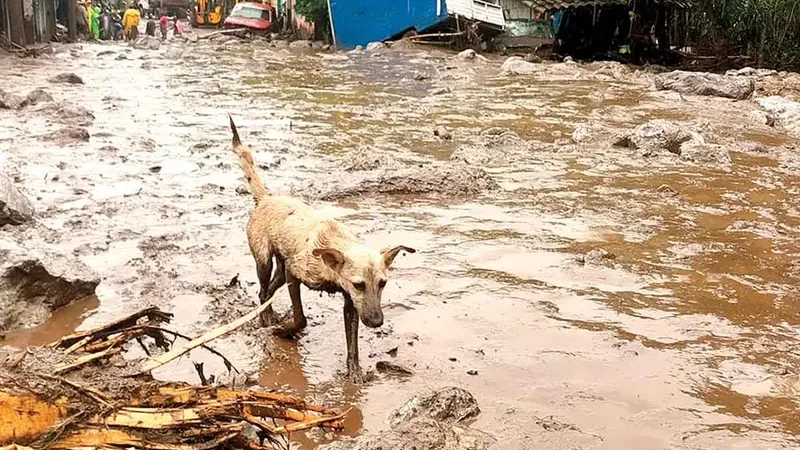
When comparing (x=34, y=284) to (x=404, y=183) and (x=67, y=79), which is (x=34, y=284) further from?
(x=67, y=79)

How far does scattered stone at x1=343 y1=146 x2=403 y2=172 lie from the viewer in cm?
979

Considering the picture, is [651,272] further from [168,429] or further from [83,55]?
[83,55]

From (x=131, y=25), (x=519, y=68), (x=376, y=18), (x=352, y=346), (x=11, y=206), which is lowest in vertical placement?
(x=352, y=346)

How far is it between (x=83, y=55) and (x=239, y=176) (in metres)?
20.6

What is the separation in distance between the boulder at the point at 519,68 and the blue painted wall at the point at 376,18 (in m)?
7.32

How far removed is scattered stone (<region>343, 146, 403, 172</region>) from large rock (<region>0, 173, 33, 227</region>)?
12.3 ft

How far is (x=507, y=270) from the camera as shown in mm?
6695

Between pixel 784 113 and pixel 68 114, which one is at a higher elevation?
pixel 68 114

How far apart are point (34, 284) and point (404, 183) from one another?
4.47 m

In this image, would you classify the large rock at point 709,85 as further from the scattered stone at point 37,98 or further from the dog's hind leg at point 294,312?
the dog's hind leg at point 294,312

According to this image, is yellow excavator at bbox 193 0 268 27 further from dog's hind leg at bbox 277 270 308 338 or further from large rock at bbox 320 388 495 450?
large rock at bbox 320 388 495 450

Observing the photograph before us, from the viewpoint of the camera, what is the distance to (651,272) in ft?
21.9

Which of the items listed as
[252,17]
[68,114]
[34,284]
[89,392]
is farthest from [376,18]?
[89,392]

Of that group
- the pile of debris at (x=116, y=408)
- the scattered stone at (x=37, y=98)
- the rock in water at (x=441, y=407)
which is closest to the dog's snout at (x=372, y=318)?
the rock in water at (x=441, y=407)
